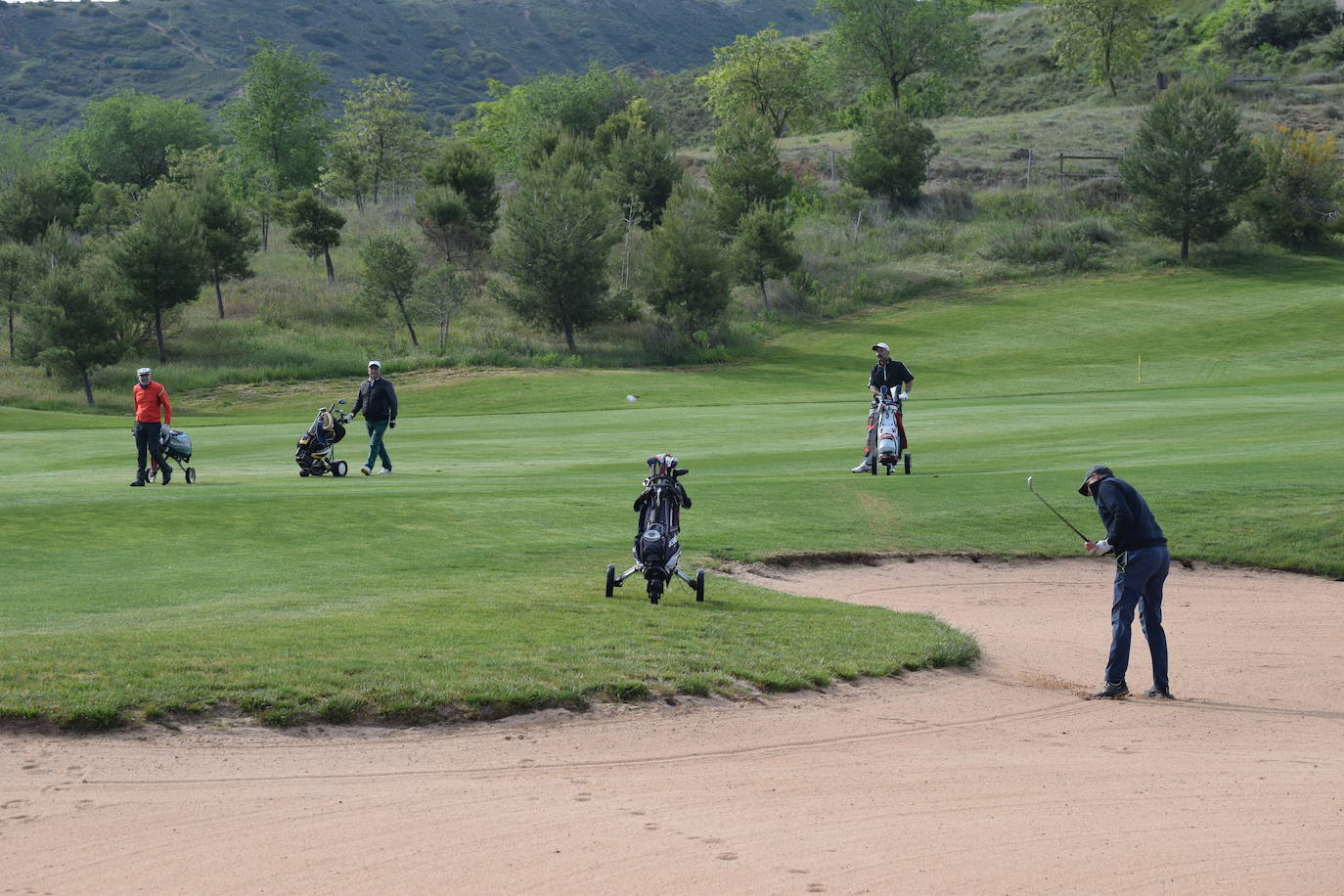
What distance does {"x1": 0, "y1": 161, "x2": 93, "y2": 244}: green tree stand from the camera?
77875mm

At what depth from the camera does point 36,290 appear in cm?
5656

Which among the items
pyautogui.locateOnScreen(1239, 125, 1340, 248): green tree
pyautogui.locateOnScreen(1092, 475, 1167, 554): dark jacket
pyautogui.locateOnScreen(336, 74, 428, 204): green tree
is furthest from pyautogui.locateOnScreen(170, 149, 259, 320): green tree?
pyautogui.locateOnScreen(1092, 475, 1167, 554): dark jacket

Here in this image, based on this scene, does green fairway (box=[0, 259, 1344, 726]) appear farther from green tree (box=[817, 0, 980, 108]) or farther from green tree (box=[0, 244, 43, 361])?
green tree (box=[817, 0, 980, 108])

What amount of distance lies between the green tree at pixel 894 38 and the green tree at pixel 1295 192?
49.1 m

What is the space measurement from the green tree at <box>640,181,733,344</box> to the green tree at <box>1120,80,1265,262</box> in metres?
25.8

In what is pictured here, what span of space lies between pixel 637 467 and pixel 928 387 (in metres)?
30.1

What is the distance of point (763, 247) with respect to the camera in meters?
71.8

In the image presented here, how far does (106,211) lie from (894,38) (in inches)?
2865

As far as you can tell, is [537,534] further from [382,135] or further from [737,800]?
[382,135]

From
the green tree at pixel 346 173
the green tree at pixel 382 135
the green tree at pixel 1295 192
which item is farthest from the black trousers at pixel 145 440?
the green tree at pixel 382 135

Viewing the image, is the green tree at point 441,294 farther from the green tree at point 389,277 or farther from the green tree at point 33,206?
the green tree at point 33,206

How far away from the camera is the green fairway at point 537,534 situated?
1149cm

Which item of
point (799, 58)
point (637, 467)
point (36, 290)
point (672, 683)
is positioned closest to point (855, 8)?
point (799, 58)

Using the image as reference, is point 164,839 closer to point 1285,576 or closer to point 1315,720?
point 1315,720
